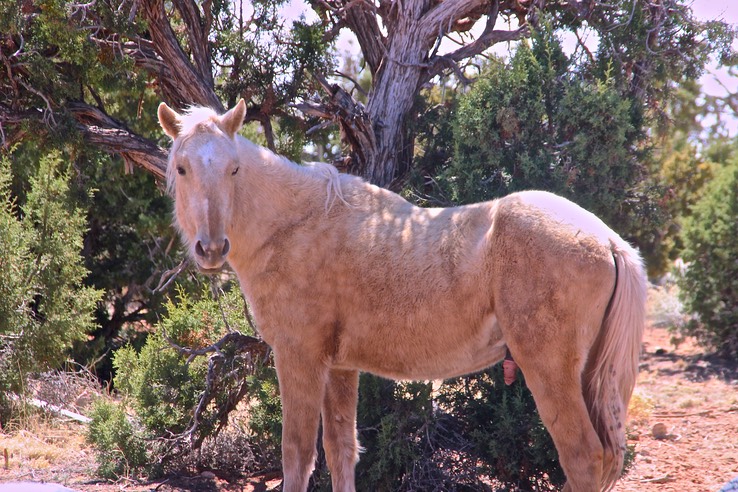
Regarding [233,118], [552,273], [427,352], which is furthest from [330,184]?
[552,273]

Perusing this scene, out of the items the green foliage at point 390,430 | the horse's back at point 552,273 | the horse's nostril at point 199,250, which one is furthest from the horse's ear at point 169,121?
the green foliage at point 390,430

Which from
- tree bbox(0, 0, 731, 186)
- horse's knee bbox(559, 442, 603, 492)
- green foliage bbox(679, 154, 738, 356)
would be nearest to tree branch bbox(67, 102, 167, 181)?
tree bbox(0, 0, 731, 186)

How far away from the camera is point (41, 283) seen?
798 centimetres

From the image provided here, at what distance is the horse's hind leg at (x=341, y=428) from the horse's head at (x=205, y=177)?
1.26 metres

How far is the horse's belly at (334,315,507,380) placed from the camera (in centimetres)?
417

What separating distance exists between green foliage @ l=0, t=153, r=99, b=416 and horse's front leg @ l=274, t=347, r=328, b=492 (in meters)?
3.76

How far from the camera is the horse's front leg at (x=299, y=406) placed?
438 centimetres

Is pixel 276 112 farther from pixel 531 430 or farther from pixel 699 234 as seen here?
pixel 699 234

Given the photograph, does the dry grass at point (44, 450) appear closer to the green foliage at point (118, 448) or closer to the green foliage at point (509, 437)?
the green foliage at point (118, 448)

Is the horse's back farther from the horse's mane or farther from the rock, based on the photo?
the rock

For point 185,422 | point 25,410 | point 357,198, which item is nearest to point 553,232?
point 357,198

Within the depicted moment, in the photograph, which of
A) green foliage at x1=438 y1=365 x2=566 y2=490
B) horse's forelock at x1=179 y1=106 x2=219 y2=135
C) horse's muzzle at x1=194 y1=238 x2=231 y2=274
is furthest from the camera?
green foliage at x1=438 y1=365 x2=566 y2=490

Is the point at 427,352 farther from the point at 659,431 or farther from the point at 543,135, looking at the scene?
the point at 659,431

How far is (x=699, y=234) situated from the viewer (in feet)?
35.4
